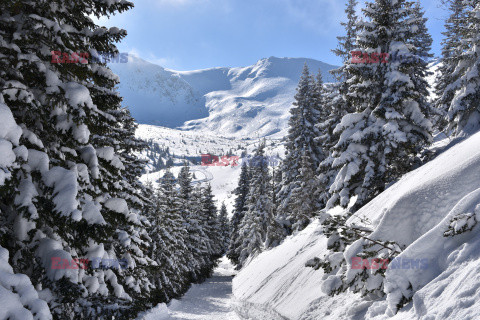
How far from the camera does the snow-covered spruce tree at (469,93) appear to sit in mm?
14422

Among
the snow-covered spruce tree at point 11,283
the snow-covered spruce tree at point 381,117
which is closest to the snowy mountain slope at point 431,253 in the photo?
the snow-covered spruce tree at point 381,117

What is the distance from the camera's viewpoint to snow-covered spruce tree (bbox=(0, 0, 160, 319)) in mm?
5434

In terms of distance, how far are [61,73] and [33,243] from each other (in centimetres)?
364

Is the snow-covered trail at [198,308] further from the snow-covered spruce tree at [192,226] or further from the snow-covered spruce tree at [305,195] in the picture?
the snow-covered spruce tree at [305,195]

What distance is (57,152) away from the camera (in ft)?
20.5

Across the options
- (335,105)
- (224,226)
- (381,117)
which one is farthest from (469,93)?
(224,226)

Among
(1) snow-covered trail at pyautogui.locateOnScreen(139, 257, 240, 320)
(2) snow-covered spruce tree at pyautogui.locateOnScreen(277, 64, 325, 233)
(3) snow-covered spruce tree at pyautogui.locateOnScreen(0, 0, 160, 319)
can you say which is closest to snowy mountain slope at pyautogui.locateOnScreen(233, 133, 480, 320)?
(3) snow-covered spruce tree at pyautogui.locateOnScreen(0, 0, 160, 319)

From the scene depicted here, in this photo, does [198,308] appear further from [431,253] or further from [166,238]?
[431,253]

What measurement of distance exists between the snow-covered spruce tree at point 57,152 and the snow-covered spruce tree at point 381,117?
11.5m

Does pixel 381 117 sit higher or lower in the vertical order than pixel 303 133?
lower

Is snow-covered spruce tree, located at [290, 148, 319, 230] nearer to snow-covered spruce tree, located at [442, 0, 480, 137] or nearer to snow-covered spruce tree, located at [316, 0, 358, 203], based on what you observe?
snow-covered spruce tree, located at [316, 0, 358, 203]

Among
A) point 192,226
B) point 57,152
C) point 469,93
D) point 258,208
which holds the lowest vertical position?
point 258,208

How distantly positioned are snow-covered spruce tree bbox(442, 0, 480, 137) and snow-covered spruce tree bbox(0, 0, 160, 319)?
15774 millimetres

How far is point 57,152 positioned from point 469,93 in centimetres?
1750
